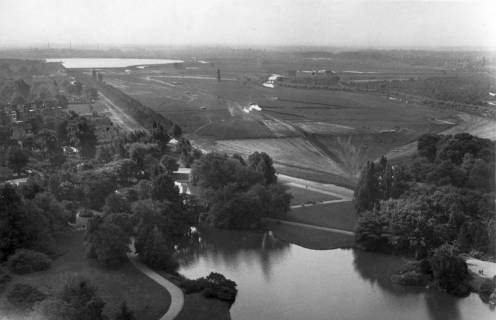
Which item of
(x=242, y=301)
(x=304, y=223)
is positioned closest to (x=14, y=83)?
(x=304, y=223)

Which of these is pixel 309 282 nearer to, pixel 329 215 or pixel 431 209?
pixel 329 215

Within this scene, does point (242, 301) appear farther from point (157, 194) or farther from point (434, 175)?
point (434, 175)

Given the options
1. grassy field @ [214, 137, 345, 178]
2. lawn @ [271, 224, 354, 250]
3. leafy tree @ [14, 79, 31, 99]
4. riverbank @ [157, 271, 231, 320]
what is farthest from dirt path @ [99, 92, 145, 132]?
riverbank @ [157, 271, 231, 320]

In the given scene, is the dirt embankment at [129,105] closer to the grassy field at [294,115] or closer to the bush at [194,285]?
the grassy field at [294,115]

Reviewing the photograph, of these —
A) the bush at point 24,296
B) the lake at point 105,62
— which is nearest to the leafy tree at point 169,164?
the bush at point 24,296

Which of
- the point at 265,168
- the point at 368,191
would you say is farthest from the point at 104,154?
the point at 368,191
